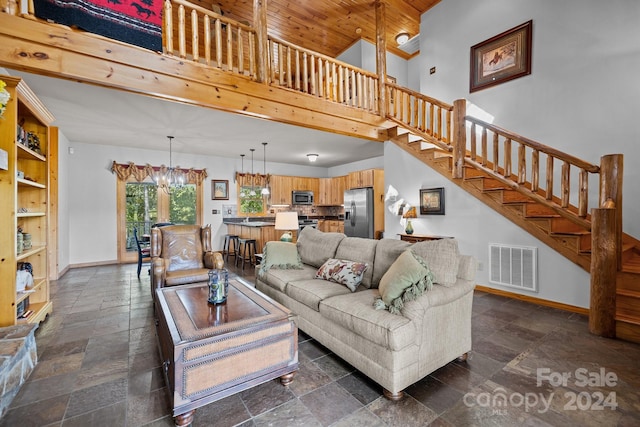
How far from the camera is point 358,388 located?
72.0 inches

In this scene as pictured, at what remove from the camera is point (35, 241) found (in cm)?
308

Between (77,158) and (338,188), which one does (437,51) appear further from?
(77,158)

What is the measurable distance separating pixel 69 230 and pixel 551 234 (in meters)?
8.30

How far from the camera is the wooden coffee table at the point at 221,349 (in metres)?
1.51

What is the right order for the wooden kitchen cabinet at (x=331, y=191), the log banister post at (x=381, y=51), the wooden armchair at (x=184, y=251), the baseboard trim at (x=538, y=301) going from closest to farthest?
1. the baseboard trim at (x=538, y=301)
2. the wooden armchair at (x=184, y=251)
3. the log banister post at (x=381, y=51)
4. the wooden kitchen cabinet at (x=331, y=191)

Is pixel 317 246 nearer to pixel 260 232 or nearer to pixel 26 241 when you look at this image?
pixel 260 232

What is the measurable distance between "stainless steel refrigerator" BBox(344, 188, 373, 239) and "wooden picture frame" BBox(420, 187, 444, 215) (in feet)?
6.79

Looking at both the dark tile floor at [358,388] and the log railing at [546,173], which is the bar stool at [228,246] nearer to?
the dark tile floor at [358,388]

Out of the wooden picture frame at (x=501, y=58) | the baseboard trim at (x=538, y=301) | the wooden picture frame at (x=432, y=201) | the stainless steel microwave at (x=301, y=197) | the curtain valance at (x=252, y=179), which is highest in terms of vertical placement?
the wooden picture frame at (x=501, y=58)

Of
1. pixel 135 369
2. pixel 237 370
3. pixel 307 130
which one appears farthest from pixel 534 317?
pixel 307 130

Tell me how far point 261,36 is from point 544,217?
434 cm

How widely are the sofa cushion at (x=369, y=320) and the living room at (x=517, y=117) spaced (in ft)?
8.60

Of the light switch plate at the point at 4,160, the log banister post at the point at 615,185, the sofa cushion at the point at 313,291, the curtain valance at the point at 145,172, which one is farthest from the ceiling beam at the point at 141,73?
the curtain valance at the point at 145,172

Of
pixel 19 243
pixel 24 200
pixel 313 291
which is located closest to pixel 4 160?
pixel 19 243
